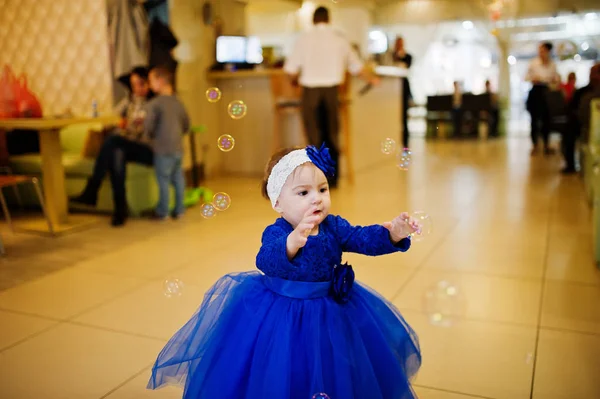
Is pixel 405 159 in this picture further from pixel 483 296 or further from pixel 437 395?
pixel 483 296

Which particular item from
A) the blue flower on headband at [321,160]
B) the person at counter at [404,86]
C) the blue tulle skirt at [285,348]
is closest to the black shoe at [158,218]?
the blue tulle skirt at [285,348]

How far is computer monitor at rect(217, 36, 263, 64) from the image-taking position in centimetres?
632

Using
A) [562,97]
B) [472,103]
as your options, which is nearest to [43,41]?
[562,97]

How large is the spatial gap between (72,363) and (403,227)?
53.1 inches

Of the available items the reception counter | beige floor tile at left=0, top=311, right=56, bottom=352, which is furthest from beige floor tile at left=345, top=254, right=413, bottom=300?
the reception counter

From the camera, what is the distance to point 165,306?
2584mm

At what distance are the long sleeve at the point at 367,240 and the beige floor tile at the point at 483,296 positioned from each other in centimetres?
110

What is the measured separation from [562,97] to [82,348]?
7.24 meters

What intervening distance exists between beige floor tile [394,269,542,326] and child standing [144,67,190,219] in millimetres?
2188

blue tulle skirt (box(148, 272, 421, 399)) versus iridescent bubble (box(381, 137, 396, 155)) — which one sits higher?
iridescent bubble (box(381, 137, 396, 155))

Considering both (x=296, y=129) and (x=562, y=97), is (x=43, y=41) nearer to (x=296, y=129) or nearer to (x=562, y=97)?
(x=296, y=129)

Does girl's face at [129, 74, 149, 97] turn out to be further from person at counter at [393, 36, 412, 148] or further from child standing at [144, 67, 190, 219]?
person at counter at [393, 36, 412, 148]

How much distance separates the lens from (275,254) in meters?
1.39

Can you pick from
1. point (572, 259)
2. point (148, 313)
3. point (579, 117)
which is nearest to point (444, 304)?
point (572, 259)
